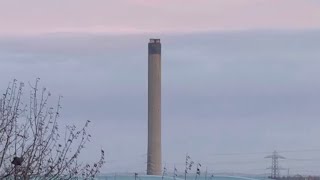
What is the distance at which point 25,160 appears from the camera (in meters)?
12.5

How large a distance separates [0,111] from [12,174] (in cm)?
112

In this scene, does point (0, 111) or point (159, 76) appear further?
point (159, 76)

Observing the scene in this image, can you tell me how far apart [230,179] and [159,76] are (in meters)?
13.5

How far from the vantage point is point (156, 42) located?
5047 cm

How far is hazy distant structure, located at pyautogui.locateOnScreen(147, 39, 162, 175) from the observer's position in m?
48.8

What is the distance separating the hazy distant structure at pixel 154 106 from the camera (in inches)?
1921

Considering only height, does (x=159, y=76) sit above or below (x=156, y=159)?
above

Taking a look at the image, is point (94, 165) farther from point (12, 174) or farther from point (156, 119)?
point (156, 119)

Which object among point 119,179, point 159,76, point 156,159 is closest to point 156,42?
point 159,76

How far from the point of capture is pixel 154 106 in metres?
49.0

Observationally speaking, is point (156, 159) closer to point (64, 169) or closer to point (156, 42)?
point (156, 42)

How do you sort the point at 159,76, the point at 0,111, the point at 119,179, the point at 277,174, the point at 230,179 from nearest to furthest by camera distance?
1. the point at 0,111
2. the point at 119,179
3. the point at 230,179
4. the point at 159,76
5. the point at 277,174

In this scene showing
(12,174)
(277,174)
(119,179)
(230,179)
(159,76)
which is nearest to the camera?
(12,174)

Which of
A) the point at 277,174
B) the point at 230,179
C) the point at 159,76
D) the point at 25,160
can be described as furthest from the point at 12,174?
the point at 277,174
